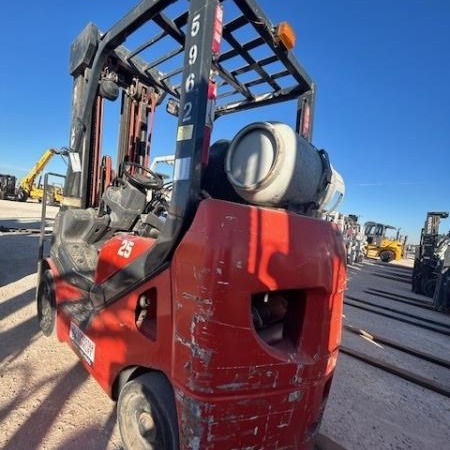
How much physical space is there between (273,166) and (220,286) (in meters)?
0.69

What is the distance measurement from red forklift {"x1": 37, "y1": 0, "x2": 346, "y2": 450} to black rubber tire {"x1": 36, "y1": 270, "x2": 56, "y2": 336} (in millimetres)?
1082

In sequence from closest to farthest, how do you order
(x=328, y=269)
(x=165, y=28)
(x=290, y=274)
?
(x=290, y=274) < (x=328, y=269) < (x=165, y=28)

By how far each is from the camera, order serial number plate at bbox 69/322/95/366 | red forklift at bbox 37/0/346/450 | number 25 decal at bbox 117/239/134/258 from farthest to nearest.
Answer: serial number plate at bbox 69/322/95/366 < number 25 decal at bbox 117/239/134/258 < red forklift at bbox 37/0/346/450

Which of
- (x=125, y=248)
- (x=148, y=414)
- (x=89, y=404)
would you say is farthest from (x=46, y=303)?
(x=148, y=414)

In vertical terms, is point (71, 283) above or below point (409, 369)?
above

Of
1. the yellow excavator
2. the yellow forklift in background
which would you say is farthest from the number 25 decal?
the yellow forklift in background

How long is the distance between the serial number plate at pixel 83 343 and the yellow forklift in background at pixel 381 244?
2590 centimetres

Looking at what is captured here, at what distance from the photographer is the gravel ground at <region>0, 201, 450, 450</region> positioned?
2301 mm

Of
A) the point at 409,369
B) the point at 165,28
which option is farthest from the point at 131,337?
the point at 409,369

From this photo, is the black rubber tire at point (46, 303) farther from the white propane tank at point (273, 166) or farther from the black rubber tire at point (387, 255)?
the black rubber tire at point (387, 255)

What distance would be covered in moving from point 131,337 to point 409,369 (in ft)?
12.7

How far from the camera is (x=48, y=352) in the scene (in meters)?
3.38

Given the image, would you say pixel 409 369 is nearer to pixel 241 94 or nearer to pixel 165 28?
pixel 241 94

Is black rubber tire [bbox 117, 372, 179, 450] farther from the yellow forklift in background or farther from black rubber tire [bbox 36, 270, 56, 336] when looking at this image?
the yellow forklift in background
